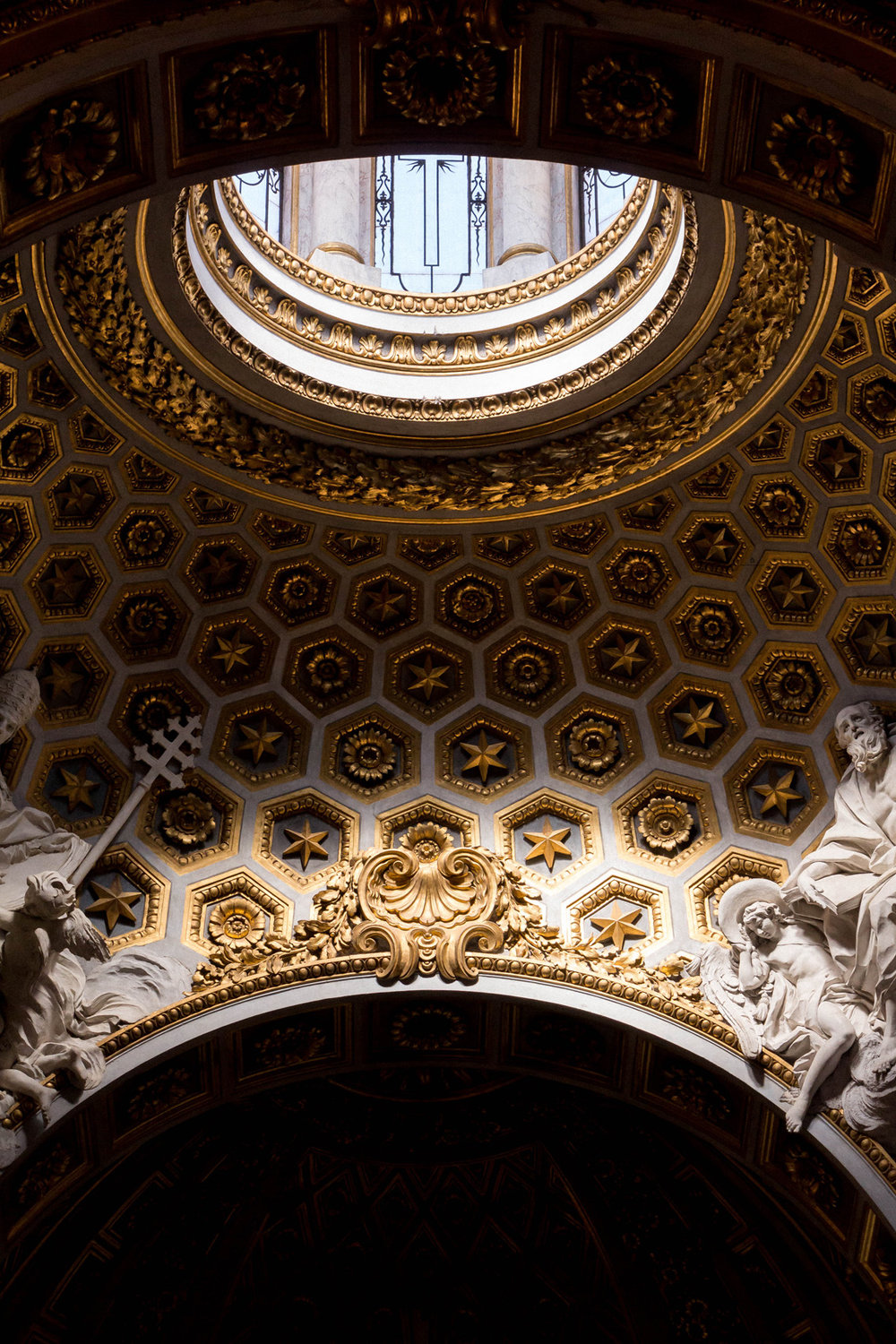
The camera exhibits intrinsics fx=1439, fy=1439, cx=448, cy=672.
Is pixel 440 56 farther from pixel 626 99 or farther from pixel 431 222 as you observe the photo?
pixel 431 222

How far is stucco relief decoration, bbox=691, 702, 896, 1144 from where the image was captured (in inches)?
467

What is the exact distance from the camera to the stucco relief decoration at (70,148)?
344 inches

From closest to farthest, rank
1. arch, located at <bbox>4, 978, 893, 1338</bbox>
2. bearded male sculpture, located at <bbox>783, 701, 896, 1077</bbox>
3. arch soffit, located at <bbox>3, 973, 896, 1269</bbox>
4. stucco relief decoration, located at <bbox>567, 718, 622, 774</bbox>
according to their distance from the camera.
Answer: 1. bearded male sculpture, located at <bbox>783, 701, 896, 1077</bbox>
2. arch soffit, located at <bbox>3, 973, 896, 1269</bbox>
3. arch, located at <bbox>4, 978, 893, 1338</bbox>
4. stucco relief decoration, located at <bbox>567, 718, 622, 774</bbox>

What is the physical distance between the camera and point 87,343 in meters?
12.8

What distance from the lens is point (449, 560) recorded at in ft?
49.3

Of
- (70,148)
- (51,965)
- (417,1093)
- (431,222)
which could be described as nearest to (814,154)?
(70,148)

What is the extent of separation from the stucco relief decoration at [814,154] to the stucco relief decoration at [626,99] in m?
0.74

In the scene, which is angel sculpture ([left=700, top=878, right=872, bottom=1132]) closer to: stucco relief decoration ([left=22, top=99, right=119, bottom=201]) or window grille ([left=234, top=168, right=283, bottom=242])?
stucco relief decoration ([left=22, top=99, right=119, bottom=201])

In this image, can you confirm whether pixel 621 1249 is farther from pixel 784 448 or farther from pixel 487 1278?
pixel 784 448

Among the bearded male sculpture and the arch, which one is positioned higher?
the bearded male sculpture

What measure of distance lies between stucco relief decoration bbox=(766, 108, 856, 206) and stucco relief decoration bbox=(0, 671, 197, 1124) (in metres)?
8.08

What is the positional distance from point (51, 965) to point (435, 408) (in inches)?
252

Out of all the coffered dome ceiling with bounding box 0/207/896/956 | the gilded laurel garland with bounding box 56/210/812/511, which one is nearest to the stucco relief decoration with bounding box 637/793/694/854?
the coffered dome ceiling with bounding box 0/207/896/956

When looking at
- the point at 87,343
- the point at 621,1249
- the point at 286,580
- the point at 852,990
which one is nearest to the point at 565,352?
the point at 286,580
